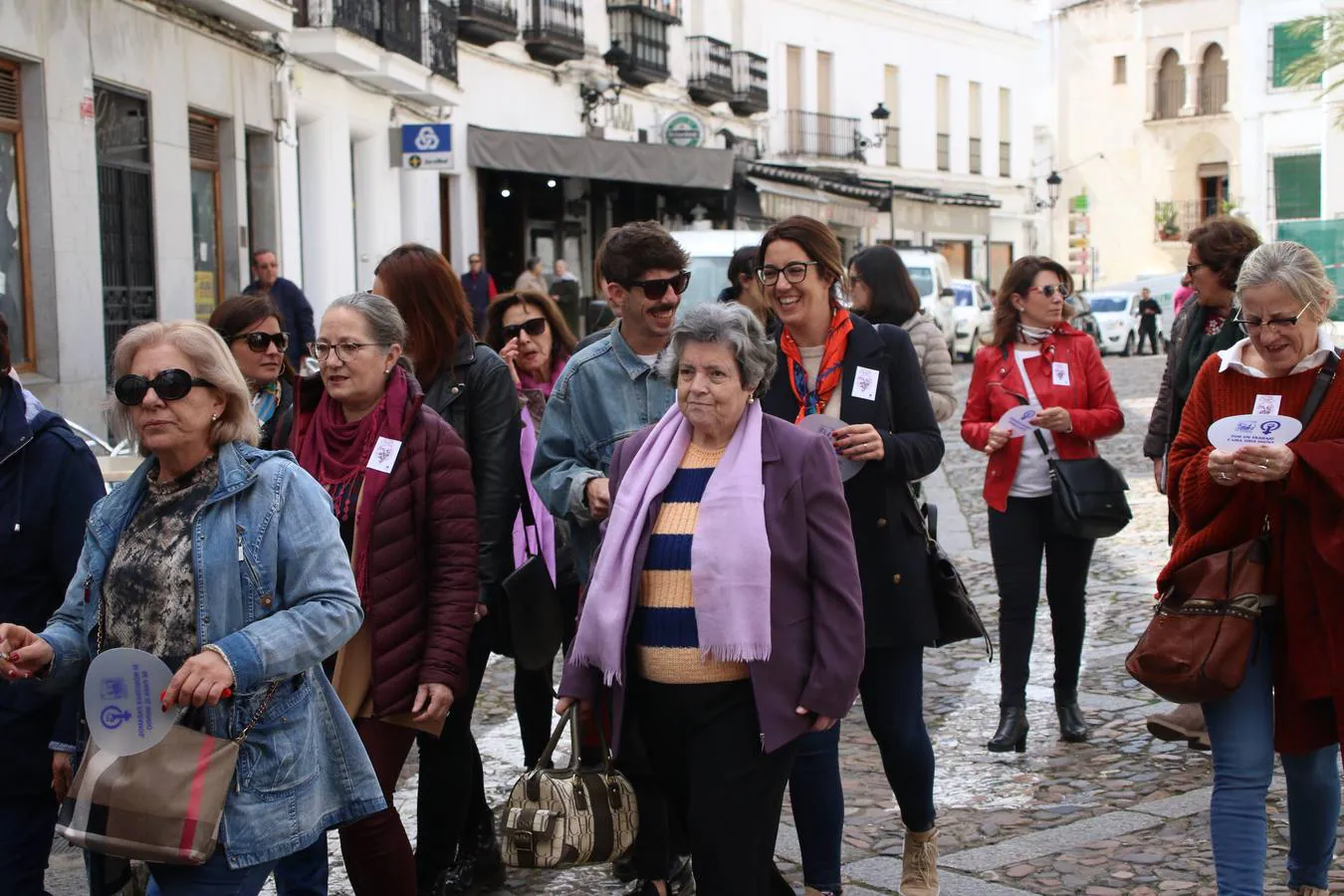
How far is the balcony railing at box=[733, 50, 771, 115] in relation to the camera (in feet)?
124

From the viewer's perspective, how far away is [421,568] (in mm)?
4672

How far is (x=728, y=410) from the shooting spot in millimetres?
4188

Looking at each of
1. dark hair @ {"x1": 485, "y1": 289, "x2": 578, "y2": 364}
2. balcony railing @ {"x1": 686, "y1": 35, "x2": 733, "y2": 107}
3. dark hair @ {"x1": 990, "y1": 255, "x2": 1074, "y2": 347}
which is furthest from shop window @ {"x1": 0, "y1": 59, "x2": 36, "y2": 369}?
balcony railing @ {"x1": 686, "y1": 35, "x2": 733, "y2": 107}

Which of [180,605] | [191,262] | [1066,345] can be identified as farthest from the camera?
[191,262]

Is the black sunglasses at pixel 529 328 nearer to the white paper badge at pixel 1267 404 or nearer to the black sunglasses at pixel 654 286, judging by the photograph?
A: the black sunglasses at pixel 654 286

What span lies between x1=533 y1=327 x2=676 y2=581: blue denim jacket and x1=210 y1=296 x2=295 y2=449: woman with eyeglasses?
49.4 inches

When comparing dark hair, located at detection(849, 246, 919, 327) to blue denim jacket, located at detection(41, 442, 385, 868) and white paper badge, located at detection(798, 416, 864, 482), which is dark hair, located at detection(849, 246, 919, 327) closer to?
white paper badge, located at detection(798, 416, 864, 482)

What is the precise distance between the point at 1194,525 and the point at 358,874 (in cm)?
226

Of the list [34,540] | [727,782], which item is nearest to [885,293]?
[727,782]

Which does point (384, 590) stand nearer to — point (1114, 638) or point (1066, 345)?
point (1066, 345)

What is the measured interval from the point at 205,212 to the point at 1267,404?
14.9 m

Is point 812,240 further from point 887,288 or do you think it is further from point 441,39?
point 441,39

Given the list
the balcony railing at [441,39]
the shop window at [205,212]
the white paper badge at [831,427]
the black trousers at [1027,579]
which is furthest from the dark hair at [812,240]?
the balcony railing at [441,39]

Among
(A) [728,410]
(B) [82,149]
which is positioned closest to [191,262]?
(B) [82,149]
